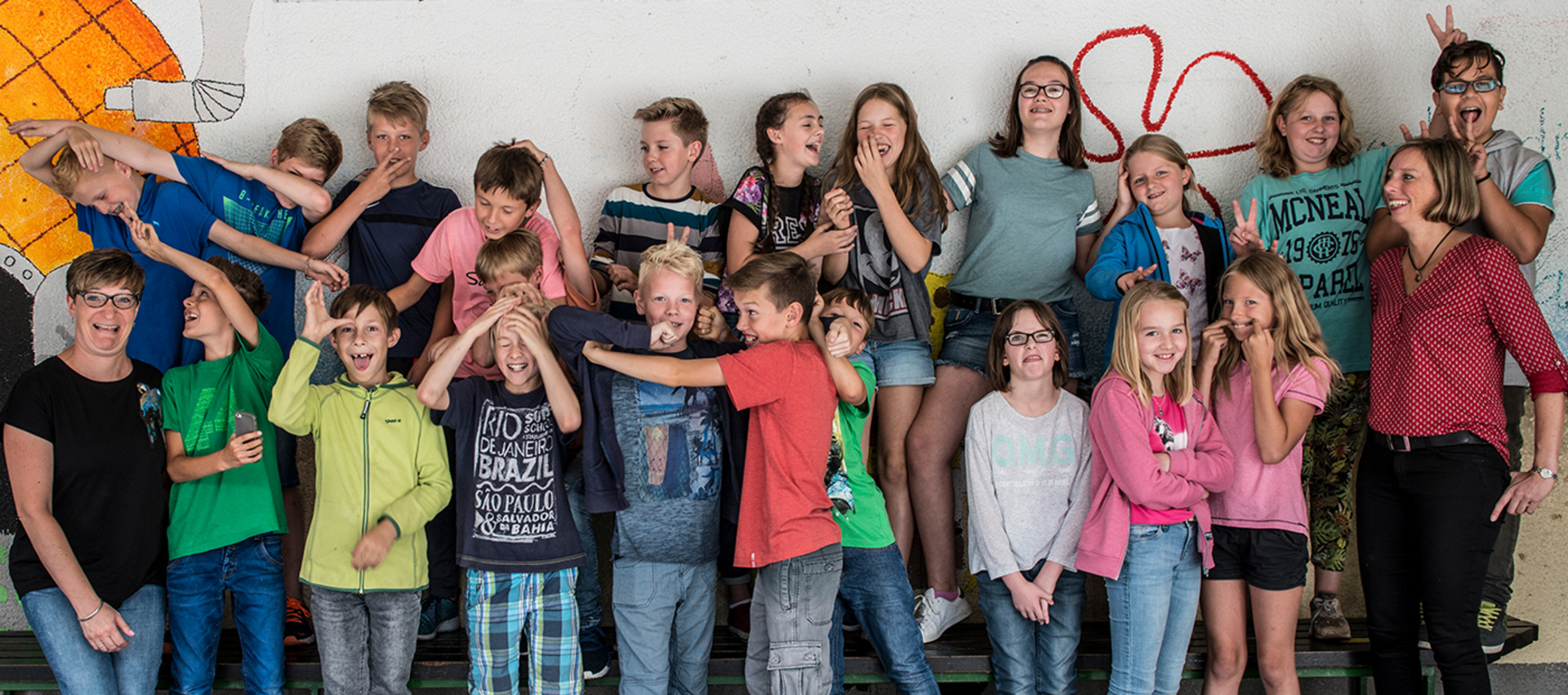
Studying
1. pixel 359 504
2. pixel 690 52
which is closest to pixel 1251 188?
pixel 690 52

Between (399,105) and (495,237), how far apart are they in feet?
2.38

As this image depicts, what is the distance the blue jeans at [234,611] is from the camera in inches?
114

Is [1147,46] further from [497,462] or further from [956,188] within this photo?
[497,462]

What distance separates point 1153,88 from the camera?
12.0 ft

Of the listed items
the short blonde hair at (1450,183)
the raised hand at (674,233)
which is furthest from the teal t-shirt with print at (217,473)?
the short blonde hair at (1450,183)

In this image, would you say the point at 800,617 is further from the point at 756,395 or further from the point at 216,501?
the point at 216,501

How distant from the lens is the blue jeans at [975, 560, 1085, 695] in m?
2.89

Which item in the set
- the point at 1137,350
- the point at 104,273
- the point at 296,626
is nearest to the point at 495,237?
the point at 104,273

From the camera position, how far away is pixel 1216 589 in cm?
293

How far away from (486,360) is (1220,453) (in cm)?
224

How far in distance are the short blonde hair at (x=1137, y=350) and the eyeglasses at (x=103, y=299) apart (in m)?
2.91

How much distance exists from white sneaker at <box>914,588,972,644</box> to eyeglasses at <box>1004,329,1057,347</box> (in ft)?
3.03

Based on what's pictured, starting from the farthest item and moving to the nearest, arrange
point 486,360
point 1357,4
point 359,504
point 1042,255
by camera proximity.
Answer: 1. point 1357,4
2. point 1042,255
3. point 486,360
4. point 359,504

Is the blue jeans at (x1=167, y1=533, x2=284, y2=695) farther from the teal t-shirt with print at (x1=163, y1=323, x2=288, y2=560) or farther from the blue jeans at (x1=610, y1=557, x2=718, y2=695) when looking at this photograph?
the blue jeans at (x1=610, y1=557, x2=718, y2=695)
